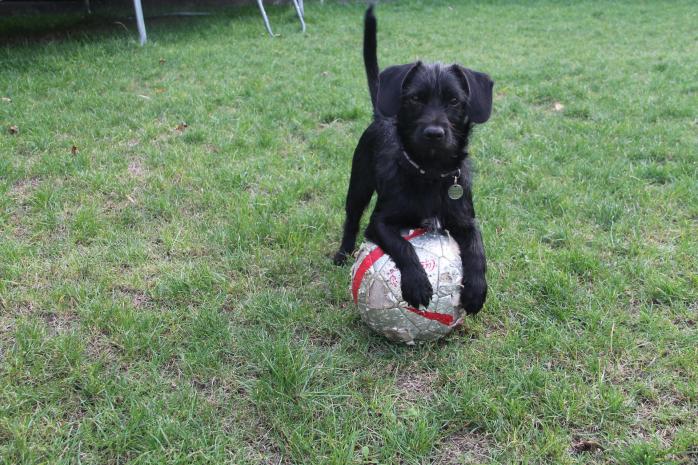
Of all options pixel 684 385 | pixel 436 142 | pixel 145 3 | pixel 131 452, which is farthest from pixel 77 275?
pixel 145 3

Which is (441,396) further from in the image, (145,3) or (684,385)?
(145,3)

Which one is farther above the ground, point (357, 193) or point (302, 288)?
point (357, 193)

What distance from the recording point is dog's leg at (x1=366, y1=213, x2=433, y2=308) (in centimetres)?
238

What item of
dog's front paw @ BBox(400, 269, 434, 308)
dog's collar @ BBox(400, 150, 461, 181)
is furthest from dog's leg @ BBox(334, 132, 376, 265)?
dog's front paw @ BBox(400, 269, 434, 308)

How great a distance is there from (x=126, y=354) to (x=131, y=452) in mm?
574

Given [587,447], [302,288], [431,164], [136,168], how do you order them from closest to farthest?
[587,447]
[431,164]
[302,288]
[136,168]

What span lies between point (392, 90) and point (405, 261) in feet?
2.69

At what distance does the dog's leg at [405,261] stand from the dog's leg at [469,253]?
0.69 ft

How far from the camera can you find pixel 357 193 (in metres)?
3.28

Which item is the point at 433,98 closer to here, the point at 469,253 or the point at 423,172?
the point at 423,172

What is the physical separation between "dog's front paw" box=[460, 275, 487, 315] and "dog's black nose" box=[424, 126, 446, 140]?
643 mm

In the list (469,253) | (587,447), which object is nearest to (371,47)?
(469,253)

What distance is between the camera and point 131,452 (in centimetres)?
199

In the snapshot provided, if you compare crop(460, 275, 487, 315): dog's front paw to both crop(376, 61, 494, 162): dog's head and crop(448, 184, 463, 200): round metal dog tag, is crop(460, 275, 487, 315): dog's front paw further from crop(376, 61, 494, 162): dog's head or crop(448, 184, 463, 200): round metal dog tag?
crop(376, 61, 494, 162): dog's head
